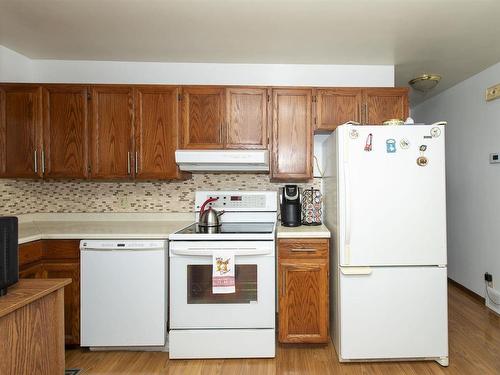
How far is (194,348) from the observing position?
2068 mm

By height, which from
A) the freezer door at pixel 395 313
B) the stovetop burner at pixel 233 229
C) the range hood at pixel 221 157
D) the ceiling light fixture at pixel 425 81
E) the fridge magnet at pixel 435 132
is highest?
the ceiling light fixture at pixel 425 81

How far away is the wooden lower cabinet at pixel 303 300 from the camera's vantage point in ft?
7.01

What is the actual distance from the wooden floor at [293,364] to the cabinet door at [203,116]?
1634 mm

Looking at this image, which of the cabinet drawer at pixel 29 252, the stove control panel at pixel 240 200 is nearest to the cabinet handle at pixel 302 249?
the stove control panel at pixel 240 200

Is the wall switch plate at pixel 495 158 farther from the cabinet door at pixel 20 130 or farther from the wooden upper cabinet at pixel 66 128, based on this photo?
the cabinet door at pixel 20 130

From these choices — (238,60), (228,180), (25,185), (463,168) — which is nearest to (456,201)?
(463,168)

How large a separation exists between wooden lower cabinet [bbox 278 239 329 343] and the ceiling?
169 cm

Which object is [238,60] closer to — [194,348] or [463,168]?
A: [194,348]

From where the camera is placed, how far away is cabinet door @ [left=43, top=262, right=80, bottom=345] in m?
2.12

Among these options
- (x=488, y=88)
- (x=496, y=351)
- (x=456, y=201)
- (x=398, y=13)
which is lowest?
(x=496, y=351)

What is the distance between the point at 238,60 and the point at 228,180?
3.62 feet

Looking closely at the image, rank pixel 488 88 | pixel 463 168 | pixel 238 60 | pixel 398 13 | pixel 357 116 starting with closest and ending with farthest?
pixel 398 13, pixel 357 116, pixel 238 60, pixel 488 88, pixel 463 168

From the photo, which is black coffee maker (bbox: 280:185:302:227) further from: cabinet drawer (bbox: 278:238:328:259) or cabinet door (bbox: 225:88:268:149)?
cabinet door (bbox: 225:88:268:149)

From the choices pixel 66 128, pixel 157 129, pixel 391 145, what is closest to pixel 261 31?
pixel 157 129
